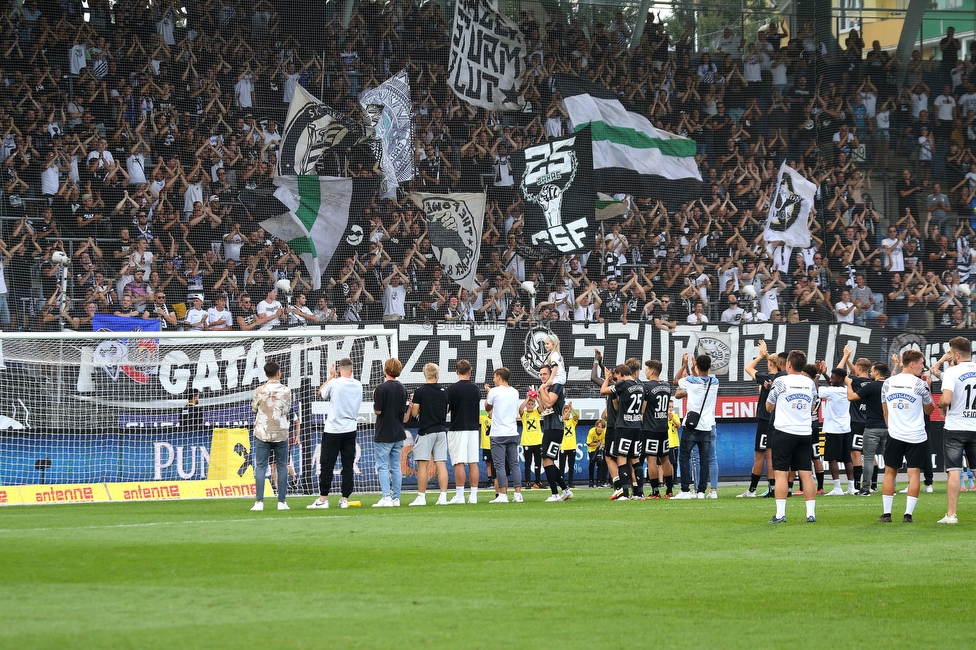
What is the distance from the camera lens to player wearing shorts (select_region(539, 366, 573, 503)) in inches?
713

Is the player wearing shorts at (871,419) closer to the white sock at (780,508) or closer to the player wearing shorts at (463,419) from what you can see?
Answer: the white sock at (780,508)

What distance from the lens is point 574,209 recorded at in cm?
2738

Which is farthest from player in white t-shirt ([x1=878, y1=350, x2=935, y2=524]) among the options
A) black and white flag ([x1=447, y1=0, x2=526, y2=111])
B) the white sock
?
Answer: black and white flag ([x1=447, y1=0, x2=526, y2=111])

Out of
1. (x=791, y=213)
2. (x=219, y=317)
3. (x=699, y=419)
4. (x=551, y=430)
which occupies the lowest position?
(x=551, y=430)

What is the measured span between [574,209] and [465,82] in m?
4.16

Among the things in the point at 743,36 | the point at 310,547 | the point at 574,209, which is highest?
the point at 743,36

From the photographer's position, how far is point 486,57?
2830 centimetres

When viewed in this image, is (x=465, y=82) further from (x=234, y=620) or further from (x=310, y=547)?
(x=234, y=620)

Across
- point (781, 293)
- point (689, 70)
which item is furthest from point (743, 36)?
point (781, 293)

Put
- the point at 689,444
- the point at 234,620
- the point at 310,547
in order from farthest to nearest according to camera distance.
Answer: the point at 689,444 → the point at 310,547 → the point at 234,620

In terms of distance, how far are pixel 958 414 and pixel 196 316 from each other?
1502cm

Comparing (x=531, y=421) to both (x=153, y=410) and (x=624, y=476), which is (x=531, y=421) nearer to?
(x=624, y=476)

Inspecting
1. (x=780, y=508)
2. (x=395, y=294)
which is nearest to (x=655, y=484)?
(x=780, y=508)

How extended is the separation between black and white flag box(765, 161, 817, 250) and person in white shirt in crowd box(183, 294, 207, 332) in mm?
13628
